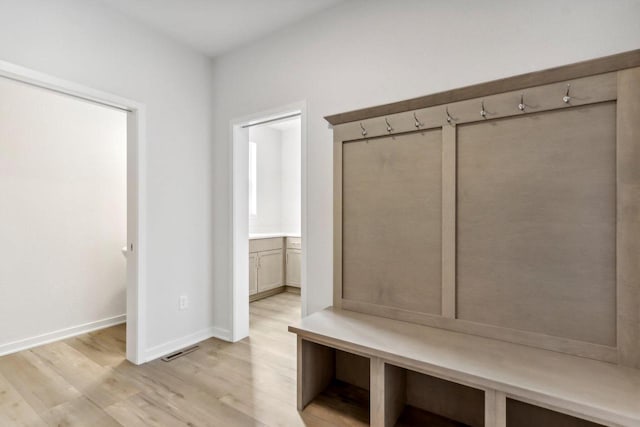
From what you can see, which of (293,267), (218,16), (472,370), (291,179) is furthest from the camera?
(291,179)

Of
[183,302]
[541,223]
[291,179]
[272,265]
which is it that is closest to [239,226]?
[183,302]

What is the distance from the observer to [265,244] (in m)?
4.54

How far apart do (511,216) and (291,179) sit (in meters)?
4.15

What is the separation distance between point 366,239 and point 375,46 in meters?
1.32

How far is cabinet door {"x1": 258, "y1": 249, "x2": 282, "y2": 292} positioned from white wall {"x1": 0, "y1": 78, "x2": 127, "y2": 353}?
65.1 inches

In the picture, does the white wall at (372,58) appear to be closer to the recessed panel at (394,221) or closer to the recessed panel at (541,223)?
the recessed panel at (394,221)

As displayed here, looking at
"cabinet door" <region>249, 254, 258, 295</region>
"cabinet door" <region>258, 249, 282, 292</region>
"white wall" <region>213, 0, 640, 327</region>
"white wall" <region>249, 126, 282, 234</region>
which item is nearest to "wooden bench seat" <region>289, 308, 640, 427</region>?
"white wall" <region>213, 0, 640, 327</region>

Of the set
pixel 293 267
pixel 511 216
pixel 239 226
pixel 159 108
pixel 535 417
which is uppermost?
pixel 159 108

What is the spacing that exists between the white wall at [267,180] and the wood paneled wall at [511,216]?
3.18m

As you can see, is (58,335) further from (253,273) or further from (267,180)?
(267,180)

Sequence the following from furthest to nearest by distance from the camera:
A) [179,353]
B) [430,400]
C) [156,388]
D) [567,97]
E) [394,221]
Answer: [179,353], [156,388], [394,221], [430,400], [567,97]

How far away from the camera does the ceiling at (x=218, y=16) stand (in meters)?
2.30

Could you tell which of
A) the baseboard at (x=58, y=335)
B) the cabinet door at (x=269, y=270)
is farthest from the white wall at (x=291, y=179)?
the baseboard at (x=58, y=335)

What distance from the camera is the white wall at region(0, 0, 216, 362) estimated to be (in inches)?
80.5
